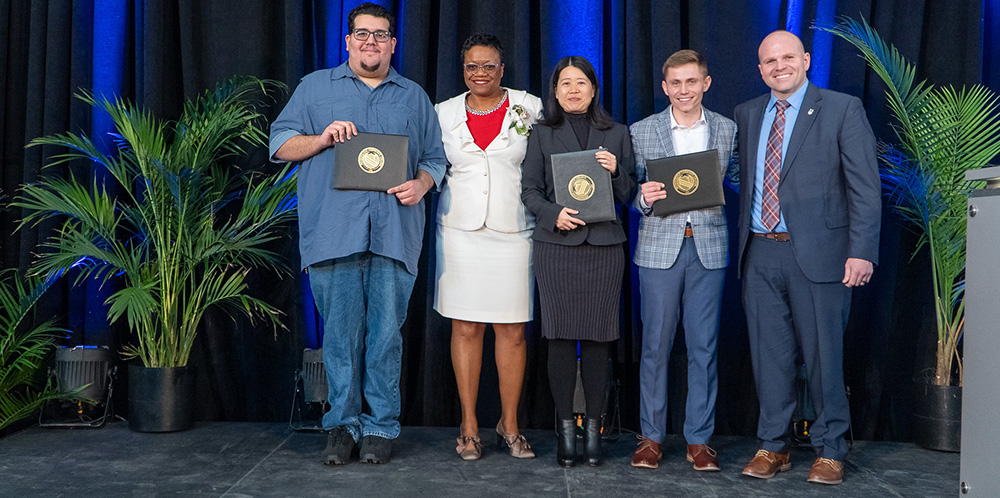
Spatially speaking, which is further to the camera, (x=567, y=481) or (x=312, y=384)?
(x=312, y=384)

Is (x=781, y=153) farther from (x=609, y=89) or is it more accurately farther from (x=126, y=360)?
(x=126, y=360)

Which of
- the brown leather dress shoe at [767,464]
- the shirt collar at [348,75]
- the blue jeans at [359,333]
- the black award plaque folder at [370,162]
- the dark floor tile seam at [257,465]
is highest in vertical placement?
the shirt collar at [348,75]

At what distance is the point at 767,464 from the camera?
285cm

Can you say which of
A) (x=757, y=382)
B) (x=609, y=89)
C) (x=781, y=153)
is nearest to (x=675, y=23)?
(x=609, y=89)

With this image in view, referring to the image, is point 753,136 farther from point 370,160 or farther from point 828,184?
point 370,160

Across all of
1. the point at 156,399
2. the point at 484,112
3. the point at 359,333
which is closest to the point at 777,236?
the point at 484,112

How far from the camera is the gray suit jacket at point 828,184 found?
2727mm

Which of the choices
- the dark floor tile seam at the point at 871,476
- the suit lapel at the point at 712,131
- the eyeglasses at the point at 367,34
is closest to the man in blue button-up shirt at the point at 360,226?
the eyeglasses at the point at 367,34

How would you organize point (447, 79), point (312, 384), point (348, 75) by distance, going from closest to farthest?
1. point (348, 75)
2. point (312, 384)
3. point (447, 79)

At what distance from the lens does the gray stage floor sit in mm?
2658

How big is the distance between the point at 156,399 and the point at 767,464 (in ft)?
8.16

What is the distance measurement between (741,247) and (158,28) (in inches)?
111

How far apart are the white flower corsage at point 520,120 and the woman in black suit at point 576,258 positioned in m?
0.08

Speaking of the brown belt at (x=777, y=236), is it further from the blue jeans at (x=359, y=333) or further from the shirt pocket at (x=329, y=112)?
the shirt pocket at (x=329, y=112)
